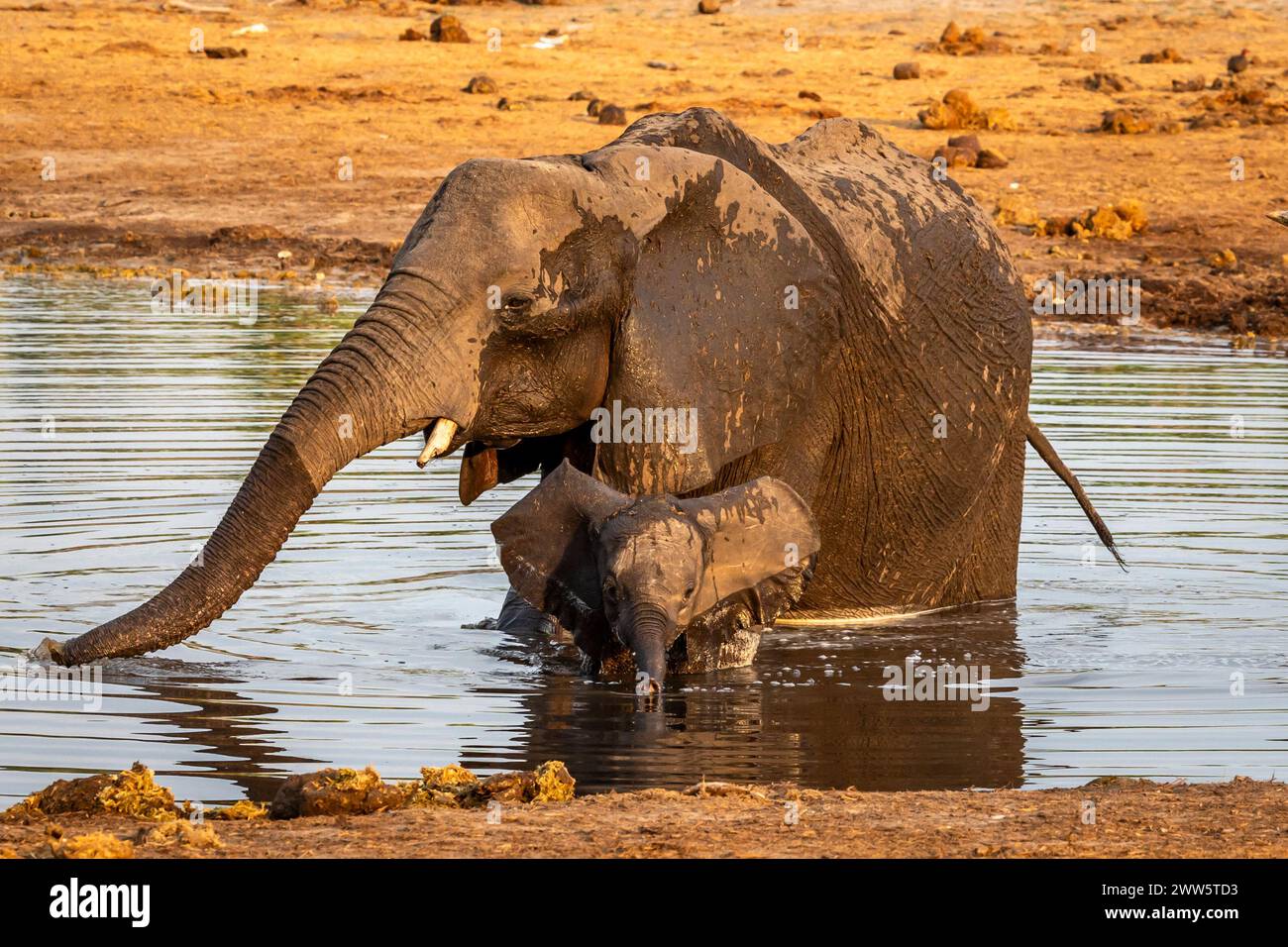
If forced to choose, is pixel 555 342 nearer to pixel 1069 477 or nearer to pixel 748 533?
pixel 748 533

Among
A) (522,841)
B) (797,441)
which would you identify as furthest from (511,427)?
A: (522,841)

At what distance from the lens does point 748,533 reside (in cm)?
768

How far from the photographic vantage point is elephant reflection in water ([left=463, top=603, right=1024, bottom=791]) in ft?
21.1

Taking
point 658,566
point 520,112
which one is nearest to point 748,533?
point 658,566

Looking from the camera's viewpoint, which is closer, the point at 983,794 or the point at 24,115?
the point at 983,794

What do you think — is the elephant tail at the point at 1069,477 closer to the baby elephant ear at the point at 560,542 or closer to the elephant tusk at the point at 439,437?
the baby elephant ear at the point at 560,542

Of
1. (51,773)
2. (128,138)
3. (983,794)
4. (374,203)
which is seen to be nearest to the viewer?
(983,794)

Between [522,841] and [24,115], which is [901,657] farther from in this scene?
[24,115]

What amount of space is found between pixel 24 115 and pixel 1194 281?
44.7 ft

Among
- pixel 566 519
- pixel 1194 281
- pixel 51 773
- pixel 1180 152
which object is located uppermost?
pixel 1180 152

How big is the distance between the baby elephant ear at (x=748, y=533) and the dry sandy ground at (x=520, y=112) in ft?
36.5

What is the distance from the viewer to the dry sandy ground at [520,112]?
21.4m
